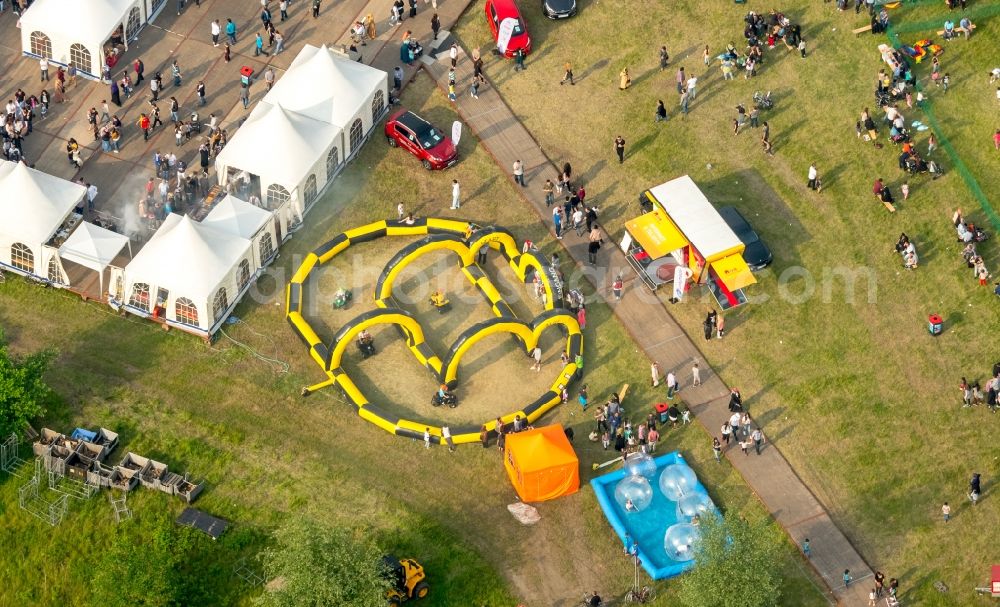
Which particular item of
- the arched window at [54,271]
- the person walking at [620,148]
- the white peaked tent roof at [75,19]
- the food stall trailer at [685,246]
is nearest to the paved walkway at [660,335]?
the food stall trailer at [685,246]

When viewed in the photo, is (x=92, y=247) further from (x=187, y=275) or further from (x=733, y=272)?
(x=733, y=272)

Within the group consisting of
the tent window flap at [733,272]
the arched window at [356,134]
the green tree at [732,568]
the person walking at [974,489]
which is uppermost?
the arched window at [356,134]

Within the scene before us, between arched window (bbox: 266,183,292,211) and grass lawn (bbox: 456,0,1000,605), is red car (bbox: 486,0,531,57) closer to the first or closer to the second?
grass lawn (bbox: 456,0,1000,605)

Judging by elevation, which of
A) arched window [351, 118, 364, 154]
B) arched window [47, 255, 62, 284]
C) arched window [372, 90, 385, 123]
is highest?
arched window [372, 90, 385, 123]

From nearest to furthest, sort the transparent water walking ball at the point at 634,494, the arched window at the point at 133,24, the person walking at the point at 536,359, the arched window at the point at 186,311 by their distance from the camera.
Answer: the transparent water walking ball at the point at 634,494 < the arched window at the point at 186,311 < the person walking at the point at 536,359 < the arched window at the point at 133,24

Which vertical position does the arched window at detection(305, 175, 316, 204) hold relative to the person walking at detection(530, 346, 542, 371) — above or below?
above

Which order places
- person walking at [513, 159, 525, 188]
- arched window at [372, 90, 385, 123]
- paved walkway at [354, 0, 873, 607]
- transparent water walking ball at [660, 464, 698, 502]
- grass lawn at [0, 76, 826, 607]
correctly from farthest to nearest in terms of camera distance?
1. arched window at [372, 90, 385, 123]
2. person walking at [513, 159, 525, 188]
3. transparent water walking ball at [660, 464, 698, 502]
4. paved walkway at [354, 0, 873, 607]
5. grass lawn at [0, 76, 826, 607]

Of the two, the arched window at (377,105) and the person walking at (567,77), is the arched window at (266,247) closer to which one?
the arched window at (377,105)

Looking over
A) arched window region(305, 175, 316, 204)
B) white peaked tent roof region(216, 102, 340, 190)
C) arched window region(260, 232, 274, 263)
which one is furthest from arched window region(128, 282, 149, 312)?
arched window region(305, 175, 316, 204)
